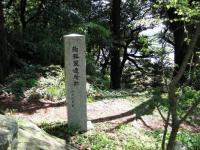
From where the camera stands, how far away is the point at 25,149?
234 inches

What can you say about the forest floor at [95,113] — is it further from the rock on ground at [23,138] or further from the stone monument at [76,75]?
the rock on ground at [23,138]

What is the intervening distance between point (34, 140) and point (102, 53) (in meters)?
19.6

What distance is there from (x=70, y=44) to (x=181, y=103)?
457 centimetres

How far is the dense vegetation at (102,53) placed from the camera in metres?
6.06

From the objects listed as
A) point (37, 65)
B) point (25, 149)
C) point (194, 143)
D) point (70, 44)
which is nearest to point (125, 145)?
point (194, 143)

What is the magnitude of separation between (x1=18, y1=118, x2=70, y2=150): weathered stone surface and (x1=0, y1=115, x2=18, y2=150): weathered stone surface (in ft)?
1.36

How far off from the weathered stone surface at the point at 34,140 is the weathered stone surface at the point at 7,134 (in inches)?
16.3

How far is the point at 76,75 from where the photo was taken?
846 cm

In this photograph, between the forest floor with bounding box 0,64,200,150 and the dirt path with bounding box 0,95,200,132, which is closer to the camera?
the forest floor with bounding box 0,64,200,150

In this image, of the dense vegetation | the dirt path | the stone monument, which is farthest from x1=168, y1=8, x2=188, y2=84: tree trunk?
the stone monument

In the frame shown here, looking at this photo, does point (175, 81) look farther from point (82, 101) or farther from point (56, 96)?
point (56, 96)

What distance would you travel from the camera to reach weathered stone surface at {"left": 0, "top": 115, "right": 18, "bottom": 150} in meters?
5.17

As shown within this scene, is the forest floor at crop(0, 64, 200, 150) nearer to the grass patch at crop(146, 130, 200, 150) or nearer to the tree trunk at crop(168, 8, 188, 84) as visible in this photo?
the grass patch at crop(146, 130, 200, 150)

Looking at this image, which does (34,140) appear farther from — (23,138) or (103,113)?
(103,113)
